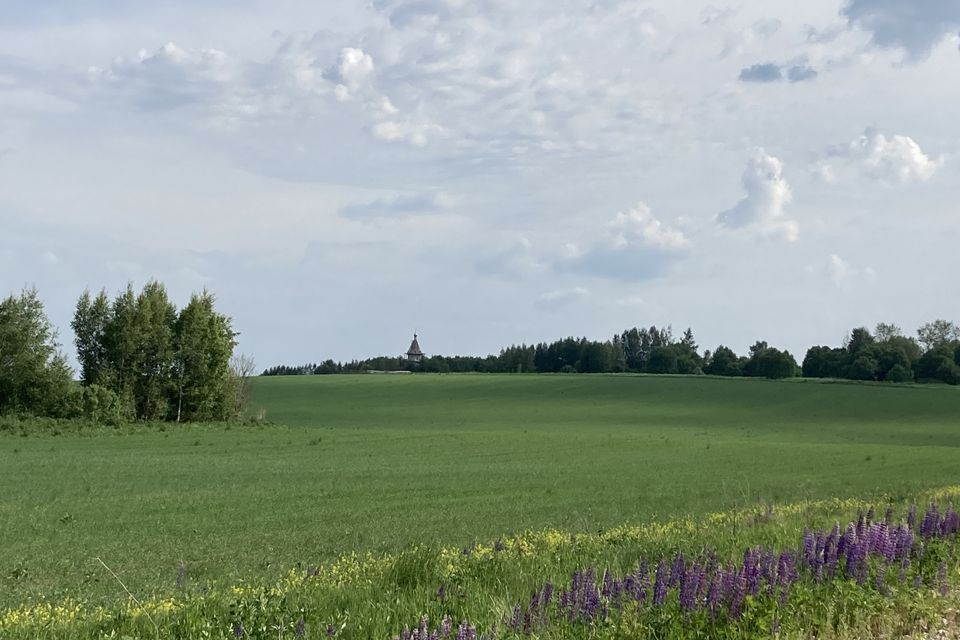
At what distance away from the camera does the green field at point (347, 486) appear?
1463cm

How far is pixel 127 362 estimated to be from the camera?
194 feet

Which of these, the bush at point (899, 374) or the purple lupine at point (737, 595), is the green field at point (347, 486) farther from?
the bush at point (899, 374)

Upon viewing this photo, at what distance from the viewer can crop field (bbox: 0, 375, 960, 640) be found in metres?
5.76

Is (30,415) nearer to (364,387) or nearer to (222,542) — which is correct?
(222,542)

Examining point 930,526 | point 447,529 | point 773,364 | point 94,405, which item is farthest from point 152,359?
point 773,364

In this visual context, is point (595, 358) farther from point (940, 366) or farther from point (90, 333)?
point (90, 333)

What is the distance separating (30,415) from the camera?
50062 millimetres

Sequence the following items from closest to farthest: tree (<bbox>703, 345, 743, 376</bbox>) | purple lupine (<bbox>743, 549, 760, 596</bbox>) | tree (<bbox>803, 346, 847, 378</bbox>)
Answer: purple lupine (<bbox>743, 549, 760, 596</bbox>) → tree (<bbox>803, 346, 847, 378</bbox>) → tree (<bbox>703, 345, 743, 376</bbox>)

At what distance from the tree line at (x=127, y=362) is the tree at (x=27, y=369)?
0.05 meters

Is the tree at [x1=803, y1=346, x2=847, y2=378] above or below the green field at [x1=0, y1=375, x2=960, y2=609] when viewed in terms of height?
above

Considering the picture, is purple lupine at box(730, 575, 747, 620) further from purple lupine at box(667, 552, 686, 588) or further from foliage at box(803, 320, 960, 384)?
foliage at box(803, 320, 960, 384)

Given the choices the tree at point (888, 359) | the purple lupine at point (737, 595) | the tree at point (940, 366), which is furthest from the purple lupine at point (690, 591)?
the tree at point (940, 366)

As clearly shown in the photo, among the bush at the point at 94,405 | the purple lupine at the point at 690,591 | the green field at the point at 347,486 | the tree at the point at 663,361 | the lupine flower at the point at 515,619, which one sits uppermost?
the tree at the point at 663,361

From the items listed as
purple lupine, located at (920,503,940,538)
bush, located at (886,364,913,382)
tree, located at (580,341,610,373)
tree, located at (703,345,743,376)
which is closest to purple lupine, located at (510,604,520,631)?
purple lupine, located at (920,503,940,538)
